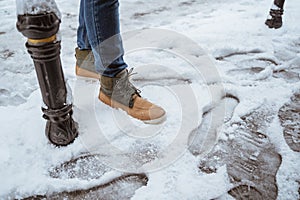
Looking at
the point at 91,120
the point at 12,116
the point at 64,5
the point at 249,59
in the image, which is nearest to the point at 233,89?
the point at 249,59

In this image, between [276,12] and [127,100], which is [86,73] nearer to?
[127,100]

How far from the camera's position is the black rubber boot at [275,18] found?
2280 millimetres

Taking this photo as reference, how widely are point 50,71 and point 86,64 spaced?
58 centimetres

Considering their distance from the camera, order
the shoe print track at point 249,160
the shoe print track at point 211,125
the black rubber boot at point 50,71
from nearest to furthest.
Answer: the black rubber boot at point 50,71, the shoe print track at point 249,160, the shoe print track at point 211,125

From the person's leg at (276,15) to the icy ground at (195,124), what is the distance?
60 millimetres

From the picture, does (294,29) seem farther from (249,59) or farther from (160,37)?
(160,37)

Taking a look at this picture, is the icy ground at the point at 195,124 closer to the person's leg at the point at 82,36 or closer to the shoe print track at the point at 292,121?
the shoe print track at the point at 292,121

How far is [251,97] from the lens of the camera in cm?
147

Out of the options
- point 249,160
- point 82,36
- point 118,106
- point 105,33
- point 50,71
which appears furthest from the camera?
point 82,36

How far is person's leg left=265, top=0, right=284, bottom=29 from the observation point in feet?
7.43

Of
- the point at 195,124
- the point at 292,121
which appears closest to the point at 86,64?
the point at 195,124

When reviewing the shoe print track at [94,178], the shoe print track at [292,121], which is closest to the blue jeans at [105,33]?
the shoe print track at [94,178]

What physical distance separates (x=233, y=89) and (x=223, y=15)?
4.62 feet

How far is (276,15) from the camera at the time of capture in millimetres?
2287
